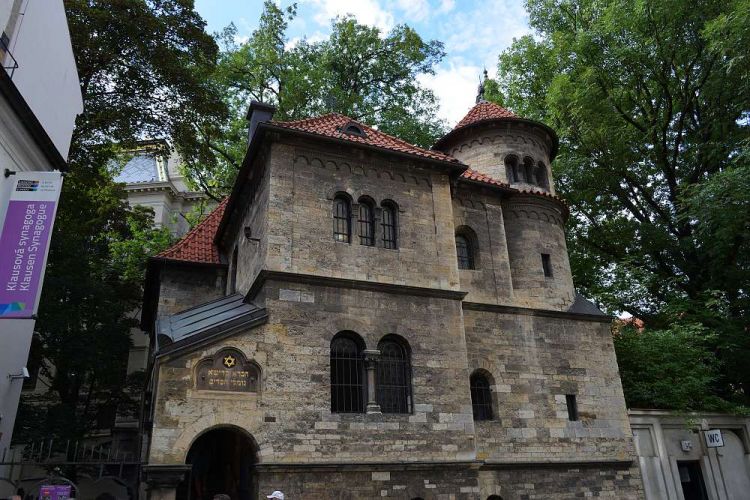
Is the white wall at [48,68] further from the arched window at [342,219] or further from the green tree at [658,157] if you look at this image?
the green tree at [658,157]

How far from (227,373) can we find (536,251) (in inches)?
394

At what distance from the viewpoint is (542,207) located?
1822 cm

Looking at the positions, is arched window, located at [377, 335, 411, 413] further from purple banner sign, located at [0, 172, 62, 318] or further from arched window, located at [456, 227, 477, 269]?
→ purple banner sign, located at [0, 172, 62, 318]

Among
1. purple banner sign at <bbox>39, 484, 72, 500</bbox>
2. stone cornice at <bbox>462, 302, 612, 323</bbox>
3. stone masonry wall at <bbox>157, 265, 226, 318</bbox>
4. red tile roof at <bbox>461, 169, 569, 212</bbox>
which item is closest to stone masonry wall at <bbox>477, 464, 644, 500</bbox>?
stone cornice at <bbox>462, 302, 612, 323</bbox>

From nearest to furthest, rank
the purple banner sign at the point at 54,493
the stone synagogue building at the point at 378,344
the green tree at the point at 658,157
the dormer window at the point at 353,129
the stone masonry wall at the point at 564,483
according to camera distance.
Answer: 1. the purple banner sign at the point at 54,493
2. the stone synagogue building at the point at 378,344
3. the stone masonry wall at the point at 564,483
4. the dormer window at the point at 353,129
5. the green tree at the point at 658,157

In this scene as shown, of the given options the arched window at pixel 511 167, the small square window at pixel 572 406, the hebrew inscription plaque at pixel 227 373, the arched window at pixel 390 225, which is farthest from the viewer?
the arched window at pixel 511 167

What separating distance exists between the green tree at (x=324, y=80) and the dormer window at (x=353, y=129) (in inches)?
453

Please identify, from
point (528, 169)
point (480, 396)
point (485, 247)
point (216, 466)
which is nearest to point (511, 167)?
point (528, 169)

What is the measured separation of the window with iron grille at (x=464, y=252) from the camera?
16469 millimetres

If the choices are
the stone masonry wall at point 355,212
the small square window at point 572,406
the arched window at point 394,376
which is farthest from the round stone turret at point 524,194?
the arched window at point 394,376

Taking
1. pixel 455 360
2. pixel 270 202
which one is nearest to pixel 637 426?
pixel 455 360

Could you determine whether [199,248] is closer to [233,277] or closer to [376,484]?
[233,277]

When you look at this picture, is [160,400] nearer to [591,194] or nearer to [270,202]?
[270,202]

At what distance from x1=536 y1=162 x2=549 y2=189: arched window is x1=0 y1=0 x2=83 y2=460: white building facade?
13662 mm
